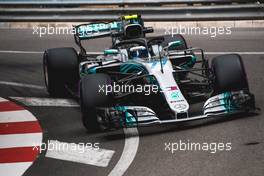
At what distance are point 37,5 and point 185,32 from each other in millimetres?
4240

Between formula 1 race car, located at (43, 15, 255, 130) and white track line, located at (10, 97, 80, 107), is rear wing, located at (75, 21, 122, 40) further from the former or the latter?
white track line, located at (10, 97, 80, 107)

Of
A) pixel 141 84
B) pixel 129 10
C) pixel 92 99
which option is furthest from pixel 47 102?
pixel 129 10

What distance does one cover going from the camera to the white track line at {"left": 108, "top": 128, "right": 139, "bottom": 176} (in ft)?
20.4

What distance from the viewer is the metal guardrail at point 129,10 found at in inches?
609

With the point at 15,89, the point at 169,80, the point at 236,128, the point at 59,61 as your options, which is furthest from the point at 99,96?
the point at 15,89

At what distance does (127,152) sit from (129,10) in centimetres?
985

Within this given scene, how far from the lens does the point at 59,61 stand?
375 inches

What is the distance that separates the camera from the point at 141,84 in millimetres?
8523

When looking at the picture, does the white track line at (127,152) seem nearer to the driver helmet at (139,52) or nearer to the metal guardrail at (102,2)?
the driver helmet at (139,52)

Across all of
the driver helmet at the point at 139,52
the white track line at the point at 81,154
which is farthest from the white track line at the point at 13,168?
the driver helmet at the point at 139,52

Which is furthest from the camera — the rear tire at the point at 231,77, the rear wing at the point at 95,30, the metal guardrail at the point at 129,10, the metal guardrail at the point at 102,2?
the metal guardrail at the point at 102,2

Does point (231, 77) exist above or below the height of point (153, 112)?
above

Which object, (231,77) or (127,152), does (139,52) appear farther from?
(127,152)

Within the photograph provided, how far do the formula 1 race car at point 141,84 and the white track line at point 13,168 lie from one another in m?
1.18
